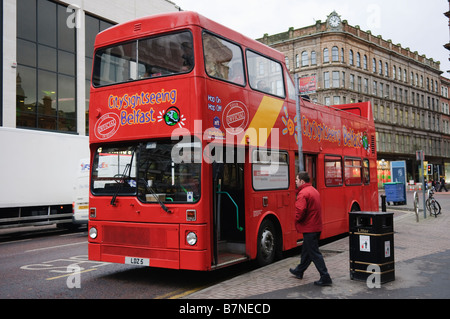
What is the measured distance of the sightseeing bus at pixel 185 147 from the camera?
7160 millimetres

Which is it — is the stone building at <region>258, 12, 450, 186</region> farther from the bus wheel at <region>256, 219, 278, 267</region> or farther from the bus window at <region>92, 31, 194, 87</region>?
the bus window at <region>92, 31, 194, 87</region>

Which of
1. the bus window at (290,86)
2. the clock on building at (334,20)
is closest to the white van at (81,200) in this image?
the bus window at (290,86)

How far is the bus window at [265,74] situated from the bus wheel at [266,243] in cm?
260

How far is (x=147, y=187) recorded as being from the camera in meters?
7.45

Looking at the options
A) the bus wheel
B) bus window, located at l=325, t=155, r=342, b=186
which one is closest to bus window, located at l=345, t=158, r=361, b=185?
bus window, located at l=325, t=155, r=342, b=186

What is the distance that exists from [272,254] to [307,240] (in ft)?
6.47

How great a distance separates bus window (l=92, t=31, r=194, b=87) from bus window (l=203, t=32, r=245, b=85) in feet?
1.14

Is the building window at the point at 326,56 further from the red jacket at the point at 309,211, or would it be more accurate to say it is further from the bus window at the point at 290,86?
the red jacket at the point at 309,211

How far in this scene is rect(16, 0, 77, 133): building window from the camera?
78.2 feet

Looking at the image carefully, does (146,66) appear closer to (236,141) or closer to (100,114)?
(100,114)

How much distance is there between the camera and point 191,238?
7.02 meters

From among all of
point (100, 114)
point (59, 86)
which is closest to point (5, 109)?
point (59, 86)

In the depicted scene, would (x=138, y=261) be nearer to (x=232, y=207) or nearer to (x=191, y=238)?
(x=191, y=238)

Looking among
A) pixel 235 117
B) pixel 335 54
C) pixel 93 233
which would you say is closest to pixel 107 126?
pixel 93 233
